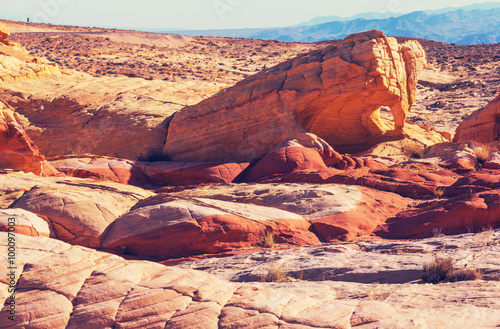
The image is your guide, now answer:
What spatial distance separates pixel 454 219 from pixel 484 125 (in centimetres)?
1133

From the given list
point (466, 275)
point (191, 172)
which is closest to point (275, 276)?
point (466, 275)

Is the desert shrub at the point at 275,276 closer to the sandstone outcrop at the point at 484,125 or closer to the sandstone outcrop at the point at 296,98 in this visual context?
the sandstone outcrop at the point at 296,98

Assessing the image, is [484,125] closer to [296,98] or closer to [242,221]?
[296,98]

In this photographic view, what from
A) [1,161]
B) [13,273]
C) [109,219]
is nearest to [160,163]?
[1,161]

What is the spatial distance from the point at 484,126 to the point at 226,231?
14366 millimetres

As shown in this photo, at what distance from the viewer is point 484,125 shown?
19.7 m

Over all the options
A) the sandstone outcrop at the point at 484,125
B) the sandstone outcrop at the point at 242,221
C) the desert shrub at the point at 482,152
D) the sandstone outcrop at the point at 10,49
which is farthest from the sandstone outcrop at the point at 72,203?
the sandstone outcrop at the point at 484,125

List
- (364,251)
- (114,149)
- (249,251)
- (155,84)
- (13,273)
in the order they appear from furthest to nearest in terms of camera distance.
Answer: (155,84)
(114,149)
(249,251)
(364,251)
(13,273)

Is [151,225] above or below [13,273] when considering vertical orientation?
below

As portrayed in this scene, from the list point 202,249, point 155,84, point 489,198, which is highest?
point 155,84

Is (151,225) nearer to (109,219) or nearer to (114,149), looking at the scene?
(109,219)

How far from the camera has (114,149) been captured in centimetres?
1880

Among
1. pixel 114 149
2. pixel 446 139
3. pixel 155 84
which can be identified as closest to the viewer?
pixel 114 149

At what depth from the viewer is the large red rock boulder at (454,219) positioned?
998 cm
